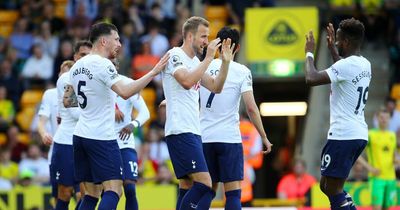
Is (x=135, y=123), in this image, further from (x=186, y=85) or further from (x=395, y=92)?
(x=395, y=92)

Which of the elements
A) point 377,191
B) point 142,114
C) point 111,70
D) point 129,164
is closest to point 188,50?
point 111,70

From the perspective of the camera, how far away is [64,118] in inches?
598

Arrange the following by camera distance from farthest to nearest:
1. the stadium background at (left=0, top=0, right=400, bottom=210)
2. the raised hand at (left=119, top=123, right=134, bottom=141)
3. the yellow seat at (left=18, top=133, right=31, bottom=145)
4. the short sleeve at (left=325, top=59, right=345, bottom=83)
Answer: the yellow seat at (left=18, top=133, right=31, bottom=145)
the stadium background at (left=0, top=0, right=400, bottom=210)
the raised hand at (left=119, top=123, right=134, bottom=141)
the short sleeve at (left=325, top=59, right=345, bottom=83)

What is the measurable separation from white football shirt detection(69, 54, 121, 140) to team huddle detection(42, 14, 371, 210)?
0.04 feet

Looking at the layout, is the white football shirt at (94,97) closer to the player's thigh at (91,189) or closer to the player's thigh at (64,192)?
the player's thigh at (91,189)

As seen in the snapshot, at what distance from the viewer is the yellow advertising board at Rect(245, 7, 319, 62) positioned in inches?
915

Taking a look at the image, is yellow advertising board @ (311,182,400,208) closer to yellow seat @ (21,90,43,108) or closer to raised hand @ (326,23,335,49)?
raised hand @ (326,23,335,49)

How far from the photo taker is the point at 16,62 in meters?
25.9

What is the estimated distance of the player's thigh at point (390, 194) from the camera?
1786cm

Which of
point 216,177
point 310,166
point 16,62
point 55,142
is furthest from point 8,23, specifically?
point 216,177

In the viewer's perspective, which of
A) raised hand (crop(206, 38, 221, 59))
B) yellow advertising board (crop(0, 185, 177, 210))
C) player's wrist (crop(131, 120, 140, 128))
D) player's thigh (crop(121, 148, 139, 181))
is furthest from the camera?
yellow advertising board (crop(0, 185, 177, 210))

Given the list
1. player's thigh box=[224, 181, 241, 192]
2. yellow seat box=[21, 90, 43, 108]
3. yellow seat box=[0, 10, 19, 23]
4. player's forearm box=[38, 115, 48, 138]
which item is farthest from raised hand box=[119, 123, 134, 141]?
yellow seat box=[0, 10, 19, 23]

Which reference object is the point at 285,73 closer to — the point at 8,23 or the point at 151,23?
the point at 151,23

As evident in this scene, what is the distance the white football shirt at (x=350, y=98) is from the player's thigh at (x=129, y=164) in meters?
2.88
